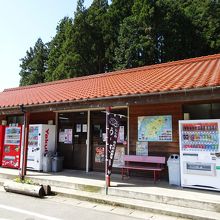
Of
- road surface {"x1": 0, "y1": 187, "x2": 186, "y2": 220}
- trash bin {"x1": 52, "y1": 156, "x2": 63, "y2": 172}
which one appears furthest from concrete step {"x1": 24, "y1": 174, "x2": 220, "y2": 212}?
trash bin {"x1": 52, "y1": 156, "x2": 63, "y2": 172}

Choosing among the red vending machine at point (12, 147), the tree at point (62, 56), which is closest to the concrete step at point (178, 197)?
the red vending machine at point (12, 147)

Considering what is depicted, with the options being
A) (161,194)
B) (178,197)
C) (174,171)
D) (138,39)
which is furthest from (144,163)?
(138,39)

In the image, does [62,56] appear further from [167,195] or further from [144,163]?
[167,195]

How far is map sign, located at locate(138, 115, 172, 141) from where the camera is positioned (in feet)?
27.2

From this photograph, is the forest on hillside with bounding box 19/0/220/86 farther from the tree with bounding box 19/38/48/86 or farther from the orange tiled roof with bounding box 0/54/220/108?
the orange tiled roof with bounding box 0/54/220/108

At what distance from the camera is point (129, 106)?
9.13 m

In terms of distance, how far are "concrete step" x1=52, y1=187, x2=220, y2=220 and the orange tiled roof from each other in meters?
2.55

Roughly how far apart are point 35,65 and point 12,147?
2815 centimetres

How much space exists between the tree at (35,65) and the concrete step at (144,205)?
30005 millimetres

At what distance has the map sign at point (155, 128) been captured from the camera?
8.30 metres

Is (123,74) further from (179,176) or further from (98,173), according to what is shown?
(179,176)

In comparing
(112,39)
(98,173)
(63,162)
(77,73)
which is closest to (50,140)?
(63,162)

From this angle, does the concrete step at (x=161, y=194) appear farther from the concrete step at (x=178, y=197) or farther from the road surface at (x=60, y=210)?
the road surface at (x=60, y=210)

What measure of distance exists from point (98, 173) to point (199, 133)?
4212 mm
